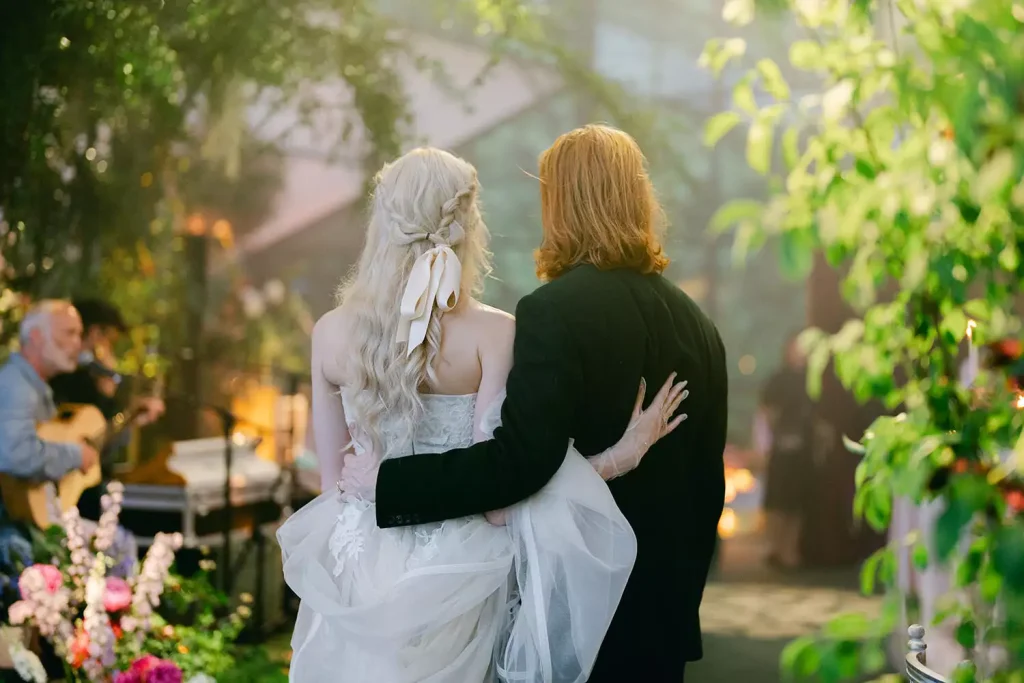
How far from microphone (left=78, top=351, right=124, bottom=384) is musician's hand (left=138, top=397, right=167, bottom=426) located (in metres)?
0.29

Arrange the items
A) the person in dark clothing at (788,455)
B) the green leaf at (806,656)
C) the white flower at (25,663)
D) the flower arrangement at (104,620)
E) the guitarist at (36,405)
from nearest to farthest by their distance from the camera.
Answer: the green leaf at (806,656)
the white flower at (25,663)
the flower arrangement at (104,620)
the guitarist at (36,405)
the person in dark clothing at (788,455)

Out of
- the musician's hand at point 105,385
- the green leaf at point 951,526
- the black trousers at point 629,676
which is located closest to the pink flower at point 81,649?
the musician's hand at point 105,385

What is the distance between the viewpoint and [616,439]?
213 centimetres

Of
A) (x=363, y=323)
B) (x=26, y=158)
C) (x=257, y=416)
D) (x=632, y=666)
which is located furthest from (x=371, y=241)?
(x=257, y=416)

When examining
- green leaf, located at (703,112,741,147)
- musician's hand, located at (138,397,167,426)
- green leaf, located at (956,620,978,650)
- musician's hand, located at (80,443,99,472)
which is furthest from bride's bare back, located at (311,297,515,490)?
musician's hand, located at (138,397,167,426)

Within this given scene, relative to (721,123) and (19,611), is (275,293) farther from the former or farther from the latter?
(721,123)

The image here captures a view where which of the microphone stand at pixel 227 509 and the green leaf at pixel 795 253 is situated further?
the microphone stand at pixel 227 509

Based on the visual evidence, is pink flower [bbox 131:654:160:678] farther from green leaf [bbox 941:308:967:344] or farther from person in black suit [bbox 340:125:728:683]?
green leaf [bbox 941:308:967:344]

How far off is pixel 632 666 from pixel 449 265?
3.01ft

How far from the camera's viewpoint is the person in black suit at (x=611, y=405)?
1.98 meters

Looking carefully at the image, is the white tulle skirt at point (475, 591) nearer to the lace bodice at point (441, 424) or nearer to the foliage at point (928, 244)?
the lace bodice at point (441, 424)

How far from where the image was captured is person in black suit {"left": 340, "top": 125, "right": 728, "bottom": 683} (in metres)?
1.98

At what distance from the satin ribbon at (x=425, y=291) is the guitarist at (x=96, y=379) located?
2319mm

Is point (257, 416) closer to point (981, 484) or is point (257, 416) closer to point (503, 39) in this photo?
point (503, 39)
